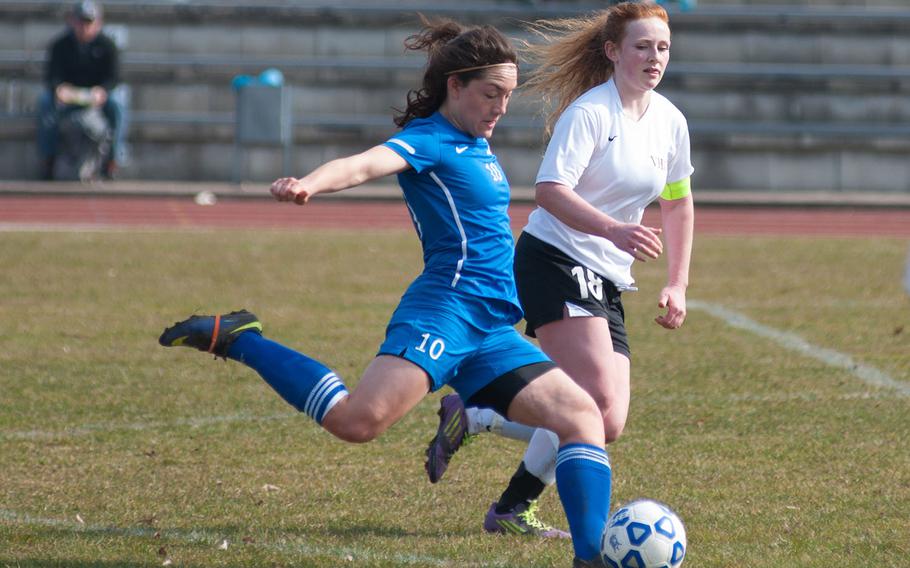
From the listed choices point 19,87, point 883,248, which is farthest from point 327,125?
point 883,248

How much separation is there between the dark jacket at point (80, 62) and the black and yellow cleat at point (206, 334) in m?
16.4

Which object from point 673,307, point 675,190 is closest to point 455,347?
point 673,307

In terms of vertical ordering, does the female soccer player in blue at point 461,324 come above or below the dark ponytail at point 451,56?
below

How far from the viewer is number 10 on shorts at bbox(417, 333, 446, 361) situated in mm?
4555

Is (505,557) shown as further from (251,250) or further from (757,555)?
(251,250)

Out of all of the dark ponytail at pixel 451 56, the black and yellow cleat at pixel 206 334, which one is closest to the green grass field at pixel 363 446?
the black and yellow cleat at pixel 206 334

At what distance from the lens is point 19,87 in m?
22.3

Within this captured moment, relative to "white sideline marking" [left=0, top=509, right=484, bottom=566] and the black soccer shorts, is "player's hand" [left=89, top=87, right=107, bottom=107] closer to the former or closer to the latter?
"white sideline marking" [left=0, top=509, right=484, bottom=566]

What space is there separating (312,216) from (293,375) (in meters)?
13.6

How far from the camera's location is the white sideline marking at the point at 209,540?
4.74 m

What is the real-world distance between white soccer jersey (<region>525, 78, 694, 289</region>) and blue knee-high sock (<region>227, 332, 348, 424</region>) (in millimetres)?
1064

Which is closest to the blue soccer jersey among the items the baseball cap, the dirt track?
the dirt track

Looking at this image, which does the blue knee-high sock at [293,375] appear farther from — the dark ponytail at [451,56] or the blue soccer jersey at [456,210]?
the dark ponytail at [451,56]

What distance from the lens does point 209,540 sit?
4.97 meters
